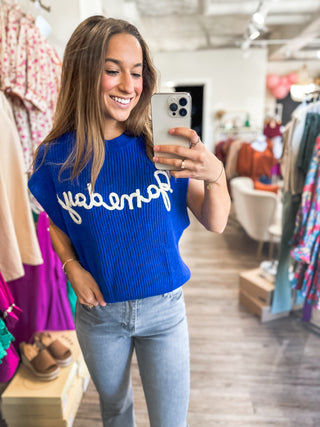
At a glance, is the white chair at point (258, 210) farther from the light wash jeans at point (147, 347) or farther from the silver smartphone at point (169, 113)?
the silver smartphone at point (169, 113)

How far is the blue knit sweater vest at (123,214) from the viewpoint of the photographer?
74 cm

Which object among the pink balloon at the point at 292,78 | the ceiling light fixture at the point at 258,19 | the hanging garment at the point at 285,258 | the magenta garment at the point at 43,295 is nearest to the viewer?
the magenta garment at the point at 43,295

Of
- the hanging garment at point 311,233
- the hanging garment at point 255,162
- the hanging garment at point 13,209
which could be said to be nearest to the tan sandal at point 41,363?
the hanging garment at point 13,209

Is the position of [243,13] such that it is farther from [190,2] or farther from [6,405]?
[6,405]

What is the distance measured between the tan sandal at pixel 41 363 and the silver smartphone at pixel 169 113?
1.12 meters

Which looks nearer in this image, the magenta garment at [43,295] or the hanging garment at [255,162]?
the magenta garment at [43,295]

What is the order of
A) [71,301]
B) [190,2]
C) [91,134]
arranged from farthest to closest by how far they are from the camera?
[190,2] → [71,301] → [91,134]

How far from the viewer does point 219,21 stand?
4.95 m

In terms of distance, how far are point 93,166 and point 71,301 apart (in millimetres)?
1112

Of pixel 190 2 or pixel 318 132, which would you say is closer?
pixel 318 132

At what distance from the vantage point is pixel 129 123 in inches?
30.1

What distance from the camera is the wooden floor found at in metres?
1.50

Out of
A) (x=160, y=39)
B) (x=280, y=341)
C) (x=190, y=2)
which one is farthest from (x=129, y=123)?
(x=160, y=39)

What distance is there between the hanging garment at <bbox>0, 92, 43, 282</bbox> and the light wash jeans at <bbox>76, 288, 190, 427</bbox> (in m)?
0.39
